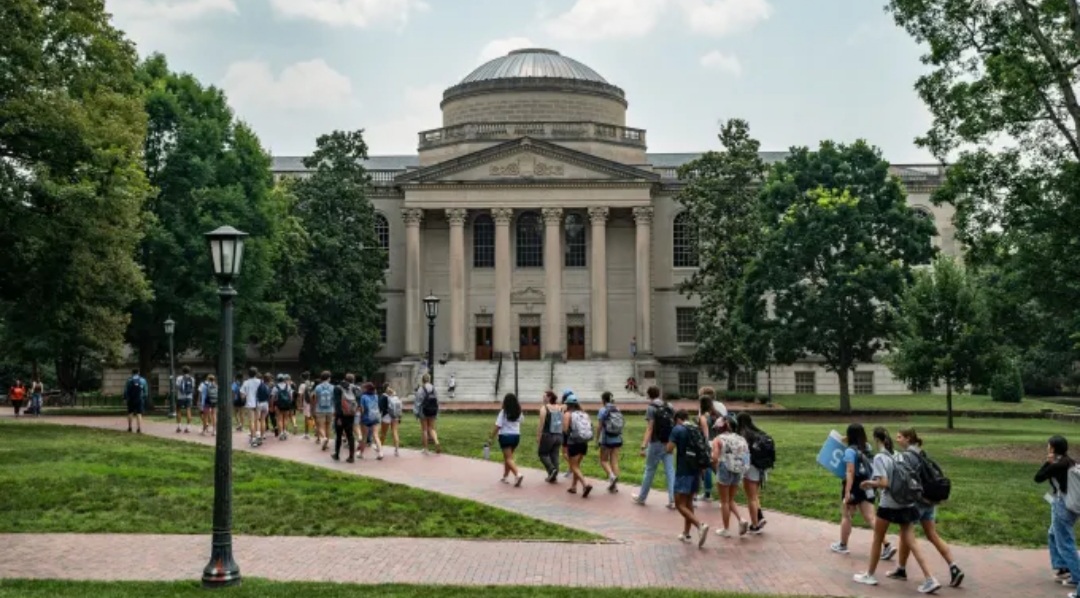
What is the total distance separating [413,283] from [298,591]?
4929 cm

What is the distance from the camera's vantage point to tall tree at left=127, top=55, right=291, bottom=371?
136 feet

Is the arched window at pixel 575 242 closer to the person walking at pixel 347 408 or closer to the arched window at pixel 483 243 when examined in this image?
the arched window at pixel 483 243

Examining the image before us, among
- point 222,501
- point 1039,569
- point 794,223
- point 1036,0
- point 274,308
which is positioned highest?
point 1036,0

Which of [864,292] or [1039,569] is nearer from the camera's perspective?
[1039,569]

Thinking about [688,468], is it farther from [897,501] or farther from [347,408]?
[347,408]

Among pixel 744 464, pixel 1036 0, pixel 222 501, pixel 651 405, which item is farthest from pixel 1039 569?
pixel 1036 0

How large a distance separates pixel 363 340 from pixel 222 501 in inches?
1757

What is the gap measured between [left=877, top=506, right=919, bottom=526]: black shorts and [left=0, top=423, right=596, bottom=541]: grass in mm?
4383

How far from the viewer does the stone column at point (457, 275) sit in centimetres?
5966

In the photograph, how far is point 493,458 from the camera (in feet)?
80.2

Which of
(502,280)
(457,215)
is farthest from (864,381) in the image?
(457,215)

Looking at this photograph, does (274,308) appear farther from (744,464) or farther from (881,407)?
(744,464)

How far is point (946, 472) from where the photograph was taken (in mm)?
22297

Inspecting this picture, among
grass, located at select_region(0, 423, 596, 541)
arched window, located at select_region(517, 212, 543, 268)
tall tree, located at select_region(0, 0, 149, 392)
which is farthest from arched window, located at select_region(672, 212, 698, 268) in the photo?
grass, located at select_region(0, 423, 596, 541)
